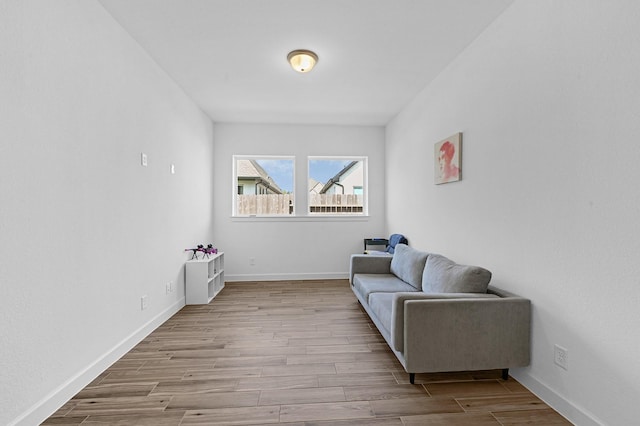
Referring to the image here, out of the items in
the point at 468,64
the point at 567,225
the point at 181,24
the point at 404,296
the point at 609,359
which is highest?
the point at 181,24

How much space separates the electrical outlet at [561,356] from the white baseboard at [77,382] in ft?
9.98

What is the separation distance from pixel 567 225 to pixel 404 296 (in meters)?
1.06

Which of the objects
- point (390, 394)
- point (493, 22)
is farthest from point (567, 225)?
point (493, 22)

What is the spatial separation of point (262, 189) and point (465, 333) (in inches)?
162

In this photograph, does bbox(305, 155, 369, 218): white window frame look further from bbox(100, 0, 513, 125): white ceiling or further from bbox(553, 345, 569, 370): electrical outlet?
bbox(553, 345, 569, 370): electrical outlet

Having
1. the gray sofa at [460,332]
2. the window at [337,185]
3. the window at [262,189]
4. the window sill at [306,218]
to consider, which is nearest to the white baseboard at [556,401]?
the gray sofa at [460,332]

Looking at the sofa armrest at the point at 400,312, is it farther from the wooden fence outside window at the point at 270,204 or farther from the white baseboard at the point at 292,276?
the wooden fence outside window at the point at 270,204

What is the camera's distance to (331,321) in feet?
10.8

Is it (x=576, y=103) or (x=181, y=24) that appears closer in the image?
(x=576, y=103)

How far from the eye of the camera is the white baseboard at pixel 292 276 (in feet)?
17.0

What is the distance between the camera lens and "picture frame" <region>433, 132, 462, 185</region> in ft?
9.48

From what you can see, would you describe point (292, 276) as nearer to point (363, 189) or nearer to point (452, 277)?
point (363, 189)

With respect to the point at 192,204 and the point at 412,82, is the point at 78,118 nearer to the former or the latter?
the point at 192,204

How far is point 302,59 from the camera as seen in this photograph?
2.92 metres
